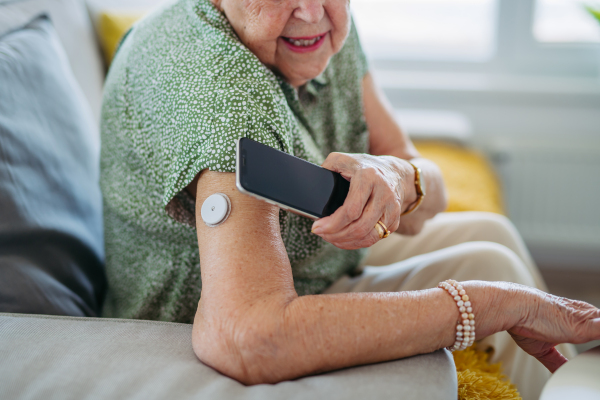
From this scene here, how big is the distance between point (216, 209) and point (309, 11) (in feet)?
1.13

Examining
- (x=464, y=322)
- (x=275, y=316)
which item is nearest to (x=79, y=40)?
(x=275, y=316)

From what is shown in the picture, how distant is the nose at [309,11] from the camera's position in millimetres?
725

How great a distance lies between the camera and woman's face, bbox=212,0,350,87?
0.71 meters

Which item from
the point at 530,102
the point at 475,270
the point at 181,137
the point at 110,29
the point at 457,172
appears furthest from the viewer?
the point at 530,102

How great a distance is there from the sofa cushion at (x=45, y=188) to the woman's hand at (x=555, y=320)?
70 cm

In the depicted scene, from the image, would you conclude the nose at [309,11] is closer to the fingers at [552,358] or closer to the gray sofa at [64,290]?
the gray sofa at [64,290]

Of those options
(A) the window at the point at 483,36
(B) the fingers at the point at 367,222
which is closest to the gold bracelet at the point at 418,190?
(B) the fingers at the point at 367,222

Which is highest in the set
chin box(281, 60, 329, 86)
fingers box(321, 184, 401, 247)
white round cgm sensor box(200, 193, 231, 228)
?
chin box(281, 60, 329, 86)

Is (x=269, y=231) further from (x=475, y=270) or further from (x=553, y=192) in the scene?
(x=553, y=192)

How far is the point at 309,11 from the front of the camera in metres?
0.73

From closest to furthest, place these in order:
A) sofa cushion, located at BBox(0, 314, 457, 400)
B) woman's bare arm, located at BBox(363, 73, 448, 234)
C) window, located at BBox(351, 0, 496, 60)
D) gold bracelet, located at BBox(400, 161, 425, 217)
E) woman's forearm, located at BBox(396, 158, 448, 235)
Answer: sofa cushion, located at BBox(0, 314, 457, 400)
gold bracelet, located at BBox(400, 161, 425, 217)
woman's forearm, located at BBox(396, 158, 448, 235)
woman's bare arm, located at BBox(363, 73, 448, 234)
window, located at BBox(351, 0, 496, 60)

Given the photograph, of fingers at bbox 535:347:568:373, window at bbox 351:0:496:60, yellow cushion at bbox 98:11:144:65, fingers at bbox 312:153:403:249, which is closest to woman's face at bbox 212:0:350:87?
fingers at bbox 312:153:403:249

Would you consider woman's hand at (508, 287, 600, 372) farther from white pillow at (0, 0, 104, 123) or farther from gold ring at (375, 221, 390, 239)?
white pillow at (0, 0, 104, 123)

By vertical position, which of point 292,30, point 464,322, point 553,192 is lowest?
point 553,192
